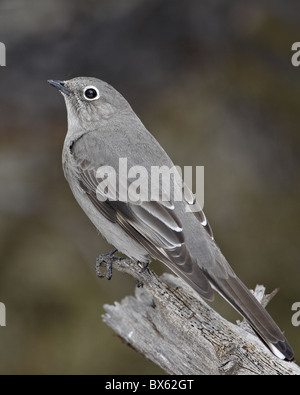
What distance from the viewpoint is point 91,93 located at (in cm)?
566

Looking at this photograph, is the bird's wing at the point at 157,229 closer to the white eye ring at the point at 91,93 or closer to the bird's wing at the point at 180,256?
the bird's wing at the point at 180,256

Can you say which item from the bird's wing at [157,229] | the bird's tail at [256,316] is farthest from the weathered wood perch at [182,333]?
the bird's wing at [157,229]

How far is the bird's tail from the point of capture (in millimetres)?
4426

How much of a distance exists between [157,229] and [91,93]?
55.9 inches

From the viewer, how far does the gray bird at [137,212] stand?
4609 millimetres

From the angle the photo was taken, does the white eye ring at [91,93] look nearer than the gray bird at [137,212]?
No

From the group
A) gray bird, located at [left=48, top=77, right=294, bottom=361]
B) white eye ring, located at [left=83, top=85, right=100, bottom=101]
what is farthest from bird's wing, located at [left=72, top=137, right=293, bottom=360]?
white eye ring, located at [left=83, top=85, right=100, bottom=101]

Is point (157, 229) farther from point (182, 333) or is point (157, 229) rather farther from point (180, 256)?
point (182, 333)

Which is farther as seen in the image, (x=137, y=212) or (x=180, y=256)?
(x=137, y=212)

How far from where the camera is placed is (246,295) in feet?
15.1

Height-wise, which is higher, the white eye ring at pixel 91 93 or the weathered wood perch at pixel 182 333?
the white eye ring at pixel 91 93

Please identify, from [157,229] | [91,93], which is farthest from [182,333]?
[91,93]

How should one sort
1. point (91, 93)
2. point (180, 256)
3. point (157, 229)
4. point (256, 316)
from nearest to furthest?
1. point (256, 316)
2. point (180, 256)
3. point (157, 229)
4. point (91, 93)
